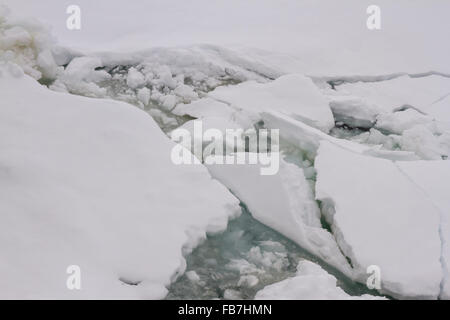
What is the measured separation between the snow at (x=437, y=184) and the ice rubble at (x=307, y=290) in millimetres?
773

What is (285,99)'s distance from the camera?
176 inches

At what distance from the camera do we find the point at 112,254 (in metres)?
2.34

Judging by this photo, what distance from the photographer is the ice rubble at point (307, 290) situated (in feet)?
7.38

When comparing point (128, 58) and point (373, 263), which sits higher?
point (128, 58)

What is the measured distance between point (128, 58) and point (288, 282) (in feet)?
11.4

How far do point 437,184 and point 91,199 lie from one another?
2.40 metres

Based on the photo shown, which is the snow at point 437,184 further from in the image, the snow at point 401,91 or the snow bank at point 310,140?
the snow at point 401,91

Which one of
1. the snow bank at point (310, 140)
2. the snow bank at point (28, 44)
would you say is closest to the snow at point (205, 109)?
the snow bank at point (310, 140)

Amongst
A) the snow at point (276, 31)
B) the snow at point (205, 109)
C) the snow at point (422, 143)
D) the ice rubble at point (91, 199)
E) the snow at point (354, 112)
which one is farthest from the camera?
the snow at point (276, 31)

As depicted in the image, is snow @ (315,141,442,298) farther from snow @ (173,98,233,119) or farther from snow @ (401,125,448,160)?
snow @ (173,98,233,119)

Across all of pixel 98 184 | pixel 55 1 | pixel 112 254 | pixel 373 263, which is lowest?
pixel 373 263

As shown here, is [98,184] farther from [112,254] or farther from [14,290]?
[14,290]

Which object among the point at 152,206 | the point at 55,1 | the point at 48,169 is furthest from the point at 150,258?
the point at 55,1

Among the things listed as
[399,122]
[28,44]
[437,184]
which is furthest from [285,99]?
[28,44]
